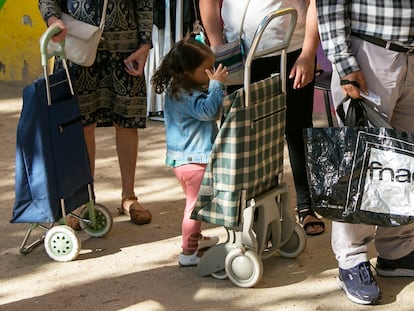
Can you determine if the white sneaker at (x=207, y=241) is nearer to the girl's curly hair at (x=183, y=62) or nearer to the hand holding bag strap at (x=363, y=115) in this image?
the girl's curly hair at (x=183, y=62)

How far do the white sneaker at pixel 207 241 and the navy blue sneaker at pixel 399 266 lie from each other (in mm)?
844

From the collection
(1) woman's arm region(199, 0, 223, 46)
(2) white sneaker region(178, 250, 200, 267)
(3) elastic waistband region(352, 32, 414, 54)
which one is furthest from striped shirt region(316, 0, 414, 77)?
(2) white sneaker region(178, 250, 200, 267)

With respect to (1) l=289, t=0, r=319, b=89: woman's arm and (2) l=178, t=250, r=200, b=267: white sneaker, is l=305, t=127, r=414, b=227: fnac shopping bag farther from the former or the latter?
(2) l=178, t=250, r=200, b=267: white sneaker

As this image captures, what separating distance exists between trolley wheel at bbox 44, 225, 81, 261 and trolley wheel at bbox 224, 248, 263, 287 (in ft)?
2.62

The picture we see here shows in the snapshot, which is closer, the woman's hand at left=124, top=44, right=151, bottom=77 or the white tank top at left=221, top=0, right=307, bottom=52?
the white tank top at left=221, top=0, right=307, bottom=52

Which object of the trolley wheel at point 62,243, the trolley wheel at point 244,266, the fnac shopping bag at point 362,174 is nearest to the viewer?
the fnac shopping bag at point 362,174

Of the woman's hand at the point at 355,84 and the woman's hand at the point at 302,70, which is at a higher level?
the woman's hand at the point at 355,84

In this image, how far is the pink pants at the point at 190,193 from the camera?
4312 millimetres

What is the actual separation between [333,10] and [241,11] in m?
0.82

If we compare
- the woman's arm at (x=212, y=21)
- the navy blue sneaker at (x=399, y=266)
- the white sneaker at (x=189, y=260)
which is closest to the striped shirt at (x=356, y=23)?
the woman's arm at (x=212, y=21)

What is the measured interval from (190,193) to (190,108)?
1.39 feet

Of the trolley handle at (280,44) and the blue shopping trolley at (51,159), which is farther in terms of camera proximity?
the blue shopping trolley at (51,159)

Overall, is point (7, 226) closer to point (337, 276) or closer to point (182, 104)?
point (182, 104)

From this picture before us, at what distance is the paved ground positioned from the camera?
4.05 metres
